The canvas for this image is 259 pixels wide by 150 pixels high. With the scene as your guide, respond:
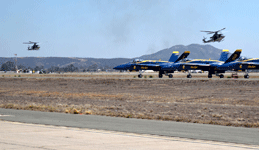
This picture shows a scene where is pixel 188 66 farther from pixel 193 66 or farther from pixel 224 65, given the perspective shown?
pixel 224 65

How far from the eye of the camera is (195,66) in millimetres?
63750

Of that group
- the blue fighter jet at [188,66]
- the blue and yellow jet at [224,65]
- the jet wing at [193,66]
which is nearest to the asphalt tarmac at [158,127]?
the blue and yellow jet at [224,65]

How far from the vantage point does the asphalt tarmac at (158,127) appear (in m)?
11.3

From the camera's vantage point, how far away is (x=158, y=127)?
1355 centimetres

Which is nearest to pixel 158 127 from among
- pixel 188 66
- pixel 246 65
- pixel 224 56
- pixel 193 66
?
pixel 246 65

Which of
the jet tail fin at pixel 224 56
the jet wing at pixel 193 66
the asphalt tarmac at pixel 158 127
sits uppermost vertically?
the jet tail fin at pixel 224 56

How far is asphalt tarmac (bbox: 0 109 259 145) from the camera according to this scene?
1130 centimetres

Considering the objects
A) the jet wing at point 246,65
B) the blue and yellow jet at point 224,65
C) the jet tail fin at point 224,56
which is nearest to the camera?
the jet wing at point 246,65

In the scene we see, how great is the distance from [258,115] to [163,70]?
4705cm

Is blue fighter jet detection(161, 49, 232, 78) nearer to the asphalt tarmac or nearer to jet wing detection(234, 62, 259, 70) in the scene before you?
jet wing detection(234, 62, 259, 70)

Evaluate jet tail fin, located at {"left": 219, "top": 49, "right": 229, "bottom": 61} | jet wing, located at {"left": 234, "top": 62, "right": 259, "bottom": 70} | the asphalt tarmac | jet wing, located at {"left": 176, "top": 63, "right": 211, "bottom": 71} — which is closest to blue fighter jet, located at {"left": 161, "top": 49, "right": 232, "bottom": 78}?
jet wing, located at {"left": 176, "top": 63, "right": 211, "bottom": 71}

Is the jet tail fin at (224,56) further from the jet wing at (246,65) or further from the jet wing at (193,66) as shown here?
the jet wing at (246,65)

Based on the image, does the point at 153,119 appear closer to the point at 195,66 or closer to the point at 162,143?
the point at 162,143

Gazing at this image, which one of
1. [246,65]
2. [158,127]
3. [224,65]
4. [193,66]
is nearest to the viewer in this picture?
[158,127]
